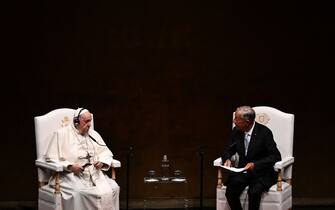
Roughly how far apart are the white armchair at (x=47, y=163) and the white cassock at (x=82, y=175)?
69 millimetres

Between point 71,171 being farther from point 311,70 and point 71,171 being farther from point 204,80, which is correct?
point 311,70

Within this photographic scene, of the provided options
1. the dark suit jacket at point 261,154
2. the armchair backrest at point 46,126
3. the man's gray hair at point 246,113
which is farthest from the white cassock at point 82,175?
the man's gray hair at point 246,113

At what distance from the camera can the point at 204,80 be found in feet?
27.1

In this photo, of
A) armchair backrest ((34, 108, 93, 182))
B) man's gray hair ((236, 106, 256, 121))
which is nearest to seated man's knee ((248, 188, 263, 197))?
man's gray hair ((236, 106, 256, 121))

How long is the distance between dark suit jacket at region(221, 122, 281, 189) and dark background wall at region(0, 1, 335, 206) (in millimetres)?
1257

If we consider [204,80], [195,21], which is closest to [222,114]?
[204,80]

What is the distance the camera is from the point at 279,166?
689 cm

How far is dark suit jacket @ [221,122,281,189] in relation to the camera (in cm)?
693

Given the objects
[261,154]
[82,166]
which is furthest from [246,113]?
[82,166]

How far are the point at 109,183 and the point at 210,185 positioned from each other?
167 cm

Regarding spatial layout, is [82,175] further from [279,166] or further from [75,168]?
[279,166]

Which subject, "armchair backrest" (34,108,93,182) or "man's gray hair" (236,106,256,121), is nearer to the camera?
"man's gray hair" (236,106,256,121)

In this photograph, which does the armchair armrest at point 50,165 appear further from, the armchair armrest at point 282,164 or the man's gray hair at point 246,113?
the armchair armrest at point 282,164

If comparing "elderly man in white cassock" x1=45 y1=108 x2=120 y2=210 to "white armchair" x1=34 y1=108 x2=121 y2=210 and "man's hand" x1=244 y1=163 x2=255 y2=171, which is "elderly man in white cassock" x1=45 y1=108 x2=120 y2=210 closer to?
"white armchair" x1=34 y1=108 x2=121 y2=210
